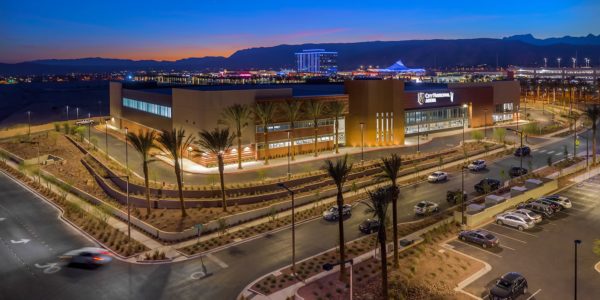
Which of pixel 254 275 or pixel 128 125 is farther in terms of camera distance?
pixel 128 125

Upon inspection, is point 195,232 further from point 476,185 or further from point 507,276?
point 476,185

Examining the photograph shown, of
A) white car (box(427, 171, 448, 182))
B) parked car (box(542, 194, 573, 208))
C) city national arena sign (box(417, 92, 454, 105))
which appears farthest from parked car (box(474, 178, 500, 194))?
city national arena sign (box(417, 92, 454, 105))

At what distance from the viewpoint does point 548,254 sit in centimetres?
3034

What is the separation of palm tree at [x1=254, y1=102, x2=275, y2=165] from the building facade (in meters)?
0.58

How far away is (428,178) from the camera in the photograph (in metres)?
51.0

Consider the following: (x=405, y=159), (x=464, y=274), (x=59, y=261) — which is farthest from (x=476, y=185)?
(x=59, y=261)

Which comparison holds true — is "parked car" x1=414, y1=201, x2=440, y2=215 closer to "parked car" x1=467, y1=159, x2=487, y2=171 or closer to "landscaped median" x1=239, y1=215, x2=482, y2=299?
"landscaped median" x1=239, y1=215, x2=482, y2=299

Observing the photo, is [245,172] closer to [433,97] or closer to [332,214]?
[332,214]

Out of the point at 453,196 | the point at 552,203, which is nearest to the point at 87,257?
the point at 453,196

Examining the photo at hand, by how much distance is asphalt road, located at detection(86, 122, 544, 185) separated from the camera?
5103 cm

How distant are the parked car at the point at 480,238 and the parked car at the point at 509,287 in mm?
5990

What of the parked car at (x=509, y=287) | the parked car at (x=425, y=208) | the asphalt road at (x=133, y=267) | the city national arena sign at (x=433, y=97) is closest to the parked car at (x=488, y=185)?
the asphalt road at (x=133, y=267)

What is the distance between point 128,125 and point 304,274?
6607 centimetres

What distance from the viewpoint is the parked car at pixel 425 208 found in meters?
39.3
